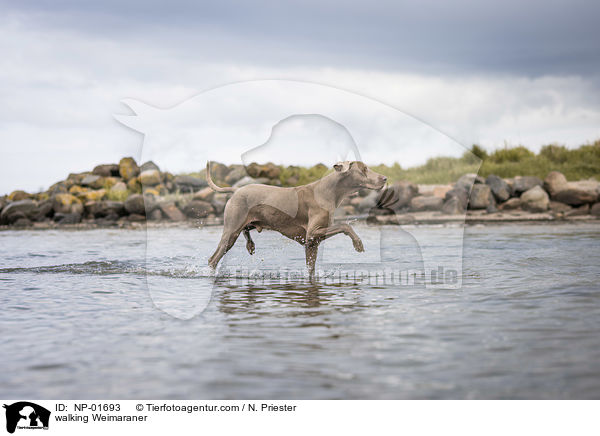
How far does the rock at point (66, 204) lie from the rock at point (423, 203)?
14002 mm

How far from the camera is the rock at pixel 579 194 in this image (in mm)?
22531

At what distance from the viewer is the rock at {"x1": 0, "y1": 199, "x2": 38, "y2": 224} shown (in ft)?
85.7

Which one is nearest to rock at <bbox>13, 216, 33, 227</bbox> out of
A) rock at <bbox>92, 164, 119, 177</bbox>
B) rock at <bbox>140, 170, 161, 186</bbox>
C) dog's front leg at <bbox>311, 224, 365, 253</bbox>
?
rock at <bbox>92, 164, 119, 177</bbox>

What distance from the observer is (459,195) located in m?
19.2

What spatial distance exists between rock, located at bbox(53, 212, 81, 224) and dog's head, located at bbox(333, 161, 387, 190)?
19730 millimetres

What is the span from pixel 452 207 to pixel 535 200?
3.54m

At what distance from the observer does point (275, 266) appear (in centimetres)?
1128

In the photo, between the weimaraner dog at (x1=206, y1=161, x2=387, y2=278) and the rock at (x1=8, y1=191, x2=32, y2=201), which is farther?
the rock at (x1=8, y1=191, x2=32, y2=201)

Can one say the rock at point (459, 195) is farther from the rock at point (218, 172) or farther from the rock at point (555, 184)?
the rock at point (218, 172)

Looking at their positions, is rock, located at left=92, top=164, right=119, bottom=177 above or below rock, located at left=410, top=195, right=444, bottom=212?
above

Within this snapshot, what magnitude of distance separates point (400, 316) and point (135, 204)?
2063cm

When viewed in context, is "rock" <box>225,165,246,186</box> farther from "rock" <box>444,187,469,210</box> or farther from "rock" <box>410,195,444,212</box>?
"rock" <box>410,195,444,212</box>
